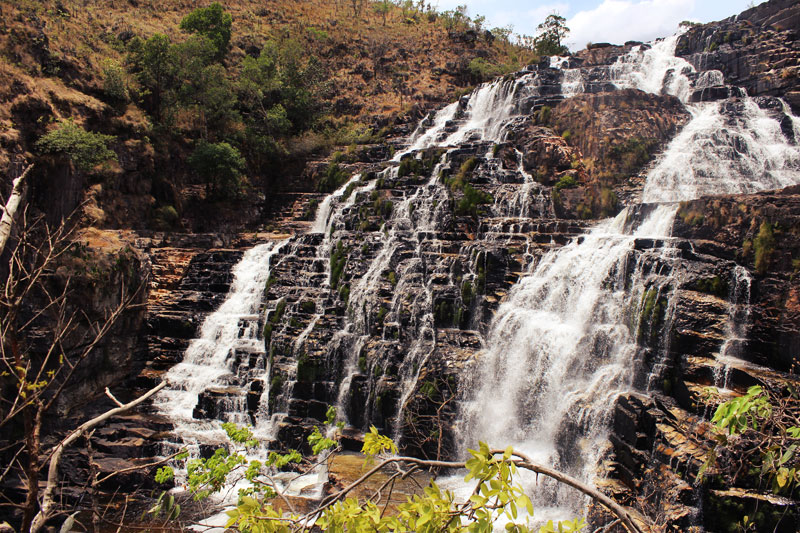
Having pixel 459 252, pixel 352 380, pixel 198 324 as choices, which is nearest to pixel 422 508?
pixel 352 380

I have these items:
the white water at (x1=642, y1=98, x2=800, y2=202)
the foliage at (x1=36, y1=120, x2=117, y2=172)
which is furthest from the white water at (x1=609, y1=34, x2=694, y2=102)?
the foliage at (x1=36, y1=120, x2=117, y2=172)

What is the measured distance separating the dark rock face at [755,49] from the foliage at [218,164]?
84.1ft

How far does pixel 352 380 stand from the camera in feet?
55.8

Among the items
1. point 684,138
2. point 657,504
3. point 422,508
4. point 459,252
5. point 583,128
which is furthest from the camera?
point 583,128

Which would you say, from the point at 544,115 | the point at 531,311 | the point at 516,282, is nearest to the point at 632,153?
the point at 544,115

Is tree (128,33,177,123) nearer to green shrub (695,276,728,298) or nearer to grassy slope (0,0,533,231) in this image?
grassy slope (0,0,533,231)

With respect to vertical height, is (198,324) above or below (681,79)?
below

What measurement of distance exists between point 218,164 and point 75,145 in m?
8.38

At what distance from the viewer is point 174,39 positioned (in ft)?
133

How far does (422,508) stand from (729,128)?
26.5 meters

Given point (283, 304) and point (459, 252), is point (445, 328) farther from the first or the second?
point (283, 304)

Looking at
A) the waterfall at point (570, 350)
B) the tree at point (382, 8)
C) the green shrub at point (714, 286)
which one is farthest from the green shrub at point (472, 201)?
the tree at point (382, 8)

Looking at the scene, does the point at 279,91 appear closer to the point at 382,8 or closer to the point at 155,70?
the point at 155,70

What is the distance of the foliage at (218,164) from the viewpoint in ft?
95.3
